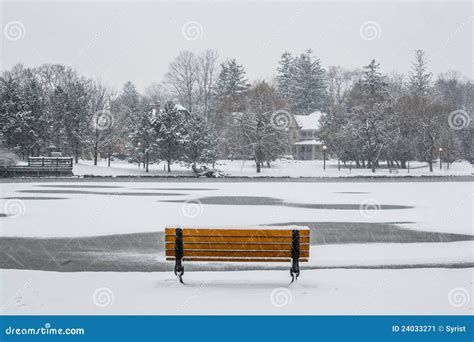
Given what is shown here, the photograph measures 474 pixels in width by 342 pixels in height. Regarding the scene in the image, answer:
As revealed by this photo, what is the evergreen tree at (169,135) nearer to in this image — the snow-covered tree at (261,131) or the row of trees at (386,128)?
the snow-covered tree at (261,131)

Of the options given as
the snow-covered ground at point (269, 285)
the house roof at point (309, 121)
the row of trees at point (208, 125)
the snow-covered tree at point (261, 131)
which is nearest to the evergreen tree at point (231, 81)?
the row of trees at point (208, 125)

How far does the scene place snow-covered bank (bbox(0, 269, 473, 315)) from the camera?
25.0 feet

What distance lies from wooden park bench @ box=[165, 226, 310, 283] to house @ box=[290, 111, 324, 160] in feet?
283

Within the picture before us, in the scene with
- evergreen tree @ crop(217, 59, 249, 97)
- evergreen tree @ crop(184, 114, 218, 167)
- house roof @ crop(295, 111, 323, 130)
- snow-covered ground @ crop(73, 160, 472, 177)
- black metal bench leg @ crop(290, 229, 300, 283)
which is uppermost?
evergreen tree @ crop(217, 59, 249, 97)

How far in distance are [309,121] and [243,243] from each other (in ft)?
322

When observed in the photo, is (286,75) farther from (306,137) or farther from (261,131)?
(261,131)

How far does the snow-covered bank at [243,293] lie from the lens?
761 cm

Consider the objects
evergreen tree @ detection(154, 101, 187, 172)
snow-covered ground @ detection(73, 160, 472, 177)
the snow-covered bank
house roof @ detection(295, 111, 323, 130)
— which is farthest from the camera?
house roof @ detection(295, 111, 323, 130)

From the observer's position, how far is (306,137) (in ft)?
347

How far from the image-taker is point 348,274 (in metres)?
9.95

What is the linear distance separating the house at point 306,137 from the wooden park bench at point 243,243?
86171 millimetres

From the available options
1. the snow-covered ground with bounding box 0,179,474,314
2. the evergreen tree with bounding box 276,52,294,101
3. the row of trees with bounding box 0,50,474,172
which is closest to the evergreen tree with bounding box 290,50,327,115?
the evergreen tree with bounding box 276,52,294,101

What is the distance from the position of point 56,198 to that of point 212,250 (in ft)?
62.0

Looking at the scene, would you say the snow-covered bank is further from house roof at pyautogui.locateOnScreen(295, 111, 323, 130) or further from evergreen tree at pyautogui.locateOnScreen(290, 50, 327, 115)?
evergreen tree at pyautogui.locateOnScreen(290, 50, 327, 115)
